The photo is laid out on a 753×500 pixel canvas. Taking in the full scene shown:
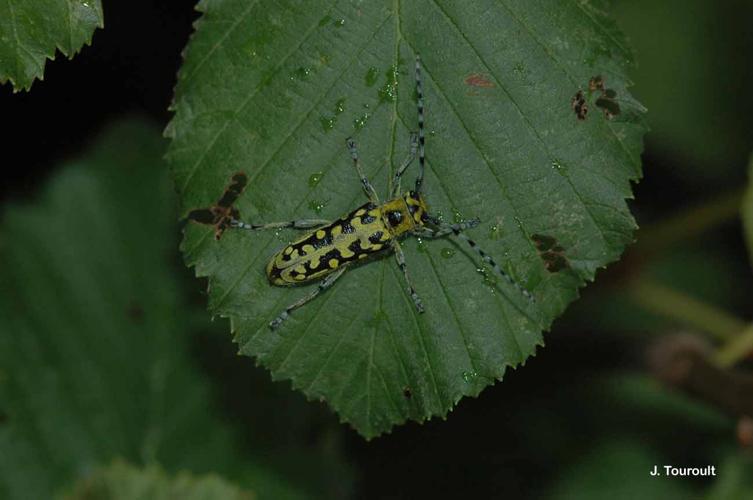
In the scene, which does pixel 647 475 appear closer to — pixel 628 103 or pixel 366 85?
pixel 628 103

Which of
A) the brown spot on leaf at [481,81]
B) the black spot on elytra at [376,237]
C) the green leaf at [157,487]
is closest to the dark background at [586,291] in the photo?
the green leaf at [157,487]

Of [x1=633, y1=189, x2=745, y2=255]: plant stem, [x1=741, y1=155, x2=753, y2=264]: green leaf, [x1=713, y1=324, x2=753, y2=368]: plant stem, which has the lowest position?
[x1=713, y1=324, x2=753, y2=368]: plant stem

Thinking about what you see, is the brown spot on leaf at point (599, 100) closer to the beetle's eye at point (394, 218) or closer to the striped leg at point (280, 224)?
the beetle's eye at point (394, 218)

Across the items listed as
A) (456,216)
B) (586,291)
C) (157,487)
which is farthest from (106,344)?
(586,291)

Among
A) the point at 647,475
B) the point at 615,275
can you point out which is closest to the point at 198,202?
the point at 615,275

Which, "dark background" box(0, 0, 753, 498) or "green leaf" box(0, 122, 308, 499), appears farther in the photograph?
"dark background" box(0, 0, 753, 498)

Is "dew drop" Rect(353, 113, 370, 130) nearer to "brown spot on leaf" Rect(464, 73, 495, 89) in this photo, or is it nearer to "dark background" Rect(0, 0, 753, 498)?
"brown spot on leaf" Rect(464, 73, 495, 89)

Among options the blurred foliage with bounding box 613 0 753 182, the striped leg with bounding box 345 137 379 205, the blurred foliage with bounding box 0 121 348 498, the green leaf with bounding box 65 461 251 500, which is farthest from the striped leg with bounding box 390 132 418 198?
the blurred foliage with bounding box 613 0 753 182
